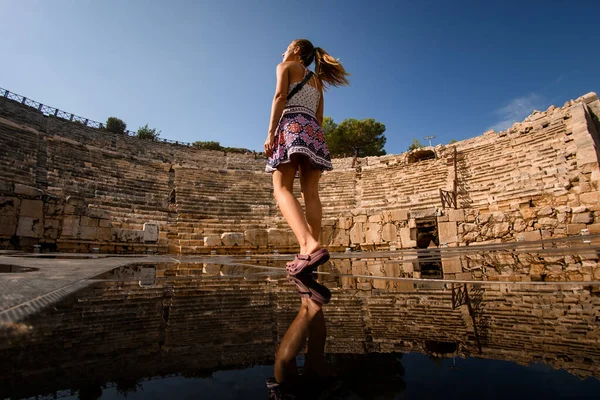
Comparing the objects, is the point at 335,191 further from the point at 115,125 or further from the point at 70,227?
the point at 115,125

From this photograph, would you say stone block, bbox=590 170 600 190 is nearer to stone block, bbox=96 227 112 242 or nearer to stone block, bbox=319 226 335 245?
stone block, bbox=319 226 335 245

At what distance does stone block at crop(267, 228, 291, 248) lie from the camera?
11.1m

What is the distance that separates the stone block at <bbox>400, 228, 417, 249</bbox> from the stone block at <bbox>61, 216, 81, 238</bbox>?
9.65 metres

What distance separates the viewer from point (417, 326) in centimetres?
99

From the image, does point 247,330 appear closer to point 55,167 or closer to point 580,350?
point 580,350

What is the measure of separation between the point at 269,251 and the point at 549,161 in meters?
10.8

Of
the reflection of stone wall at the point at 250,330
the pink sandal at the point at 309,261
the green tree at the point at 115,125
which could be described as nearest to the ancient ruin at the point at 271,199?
the pink sandal at the point at 309,261

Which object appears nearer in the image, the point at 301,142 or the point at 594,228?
the point at 301,142

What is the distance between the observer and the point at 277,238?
1113cm

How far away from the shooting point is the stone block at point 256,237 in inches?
434

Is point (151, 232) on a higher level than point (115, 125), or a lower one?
lower

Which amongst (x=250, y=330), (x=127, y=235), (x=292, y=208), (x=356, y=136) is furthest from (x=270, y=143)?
(x=356, y=136)

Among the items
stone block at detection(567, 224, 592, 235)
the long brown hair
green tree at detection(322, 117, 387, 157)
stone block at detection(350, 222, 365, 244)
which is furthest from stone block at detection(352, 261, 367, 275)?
green tree at detection(322, 117, 387, 157)

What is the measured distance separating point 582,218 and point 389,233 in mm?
4845
